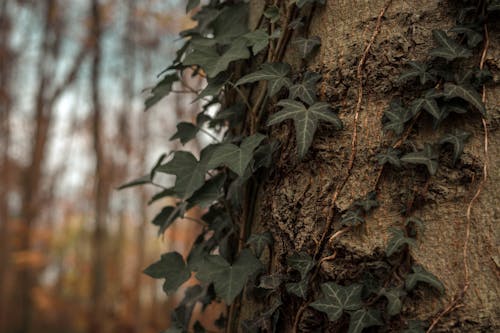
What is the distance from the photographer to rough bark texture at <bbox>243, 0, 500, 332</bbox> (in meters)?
0.90

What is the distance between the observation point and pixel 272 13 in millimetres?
1164

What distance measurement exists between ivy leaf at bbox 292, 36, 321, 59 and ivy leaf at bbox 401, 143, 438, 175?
315 millimetres

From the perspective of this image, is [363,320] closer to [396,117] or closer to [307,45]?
[396,117]

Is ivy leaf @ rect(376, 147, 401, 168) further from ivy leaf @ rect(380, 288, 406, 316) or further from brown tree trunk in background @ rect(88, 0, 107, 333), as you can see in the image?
brown tree trunk in background @ rect(88, 0, 107, 333)

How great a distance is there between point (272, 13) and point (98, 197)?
17.3 ft

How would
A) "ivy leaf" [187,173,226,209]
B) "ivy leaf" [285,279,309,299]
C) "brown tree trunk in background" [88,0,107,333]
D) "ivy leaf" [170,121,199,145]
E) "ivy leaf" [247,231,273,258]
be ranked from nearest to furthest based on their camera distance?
1. "ivy leaf" [285,279,309,299]
2. "ivy leaf" [247,231,273,258]
3. "ivy leaf" [187,173,226,209]
4. "ivy leaf" [170,121,199,145]
5. "brown tree trunk in background" [88,0,107,333]

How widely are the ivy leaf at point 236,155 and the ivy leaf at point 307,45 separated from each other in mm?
199

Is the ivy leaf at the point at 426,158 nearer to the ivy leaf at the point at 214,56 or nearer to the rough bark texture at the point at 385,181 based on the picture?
the rough bark texture at the point at 385,181

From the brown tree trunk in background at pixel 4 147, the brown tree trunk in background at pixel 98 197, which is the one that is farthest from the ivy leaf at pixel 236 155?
the brown tree trunk in background at pixel 4 147

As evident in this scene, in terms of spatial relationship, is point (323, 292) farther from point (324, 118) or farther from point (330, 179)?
point (324, 118)

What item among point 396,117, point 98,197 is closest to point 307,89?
point 396,117

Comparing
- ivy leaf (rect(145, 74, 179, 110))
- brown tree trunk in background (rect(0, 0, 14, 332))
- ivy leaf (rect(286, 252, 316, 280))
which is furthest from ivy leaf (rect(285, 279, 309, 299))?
brown tree trunk in background (rect(0, 0, 14, 332))

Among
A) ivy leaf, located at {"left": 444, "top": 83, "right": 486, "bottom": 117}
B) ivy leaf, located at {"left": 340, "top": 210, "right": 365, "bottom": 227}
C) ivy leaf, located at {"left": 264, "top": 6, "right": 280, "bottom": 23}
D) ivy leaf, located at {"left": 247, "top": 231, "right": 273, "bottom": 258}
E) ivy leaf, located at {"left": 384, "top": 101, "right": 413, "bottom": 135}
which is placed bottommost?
ivy leaf, located at {"left": 247, "top": 231, "right": 273, "bottom": 258}

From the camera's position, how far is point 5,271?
28.6ft
